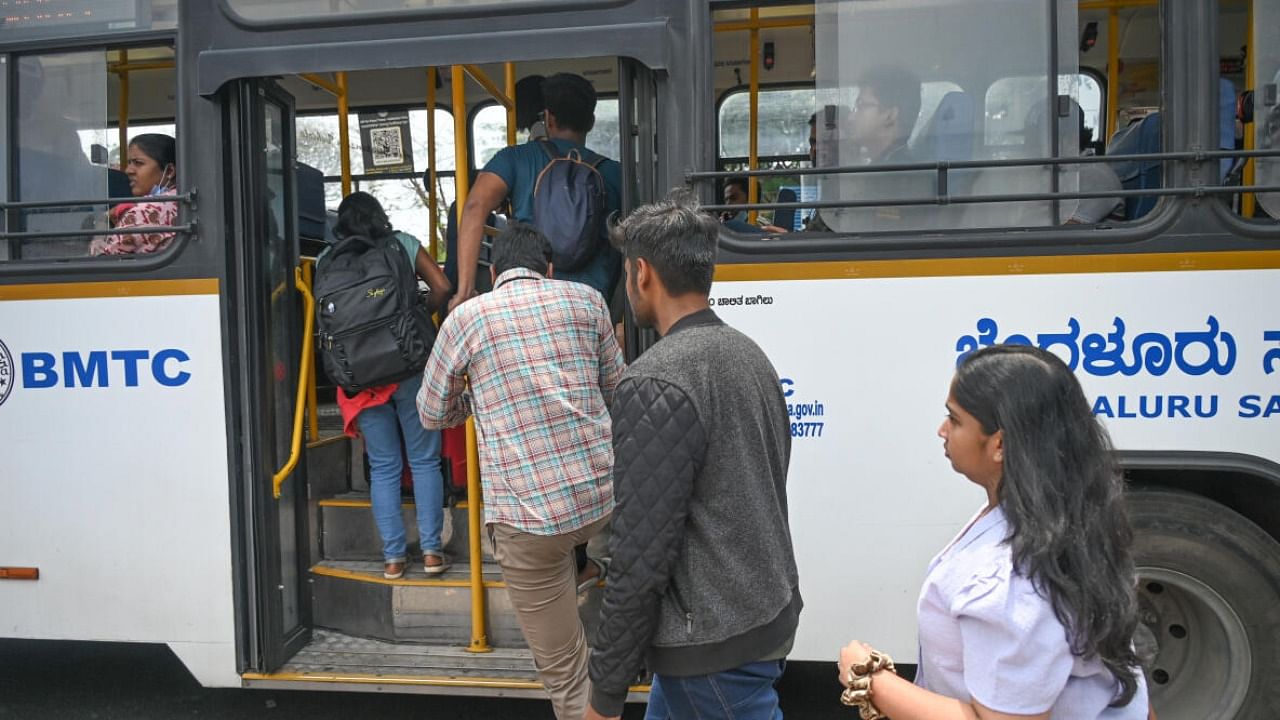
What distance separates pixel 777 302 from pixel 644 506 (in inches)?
61.5

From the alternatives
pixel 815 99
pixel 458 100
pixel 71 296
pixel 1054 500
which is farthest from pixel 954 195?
pixel 71 296

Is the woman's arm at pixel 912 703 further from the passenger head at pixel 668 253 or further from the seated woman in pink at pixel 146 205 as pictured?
the seated woman in pink at pixel 146 205

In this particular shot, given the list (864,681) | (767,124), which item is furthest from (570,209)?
(864,681)

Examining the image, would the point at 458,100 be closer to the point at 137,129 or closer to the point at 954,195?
the point at 954,195

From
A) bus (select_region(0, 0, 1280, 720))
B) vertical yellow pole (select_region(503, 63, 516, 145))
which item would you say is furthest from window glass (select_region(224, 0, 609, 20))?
vertical yellow pole (select_region(503, 63, 516, 145))

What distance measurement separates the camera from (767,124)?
5.03 m

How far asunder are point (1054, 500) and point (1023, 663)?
0.23 meters

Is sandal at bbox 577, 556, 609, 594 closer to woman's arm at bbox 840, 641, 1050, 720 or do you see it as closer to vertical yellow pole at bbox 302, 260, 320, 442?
vertical yellow pole at bbox 302, 260, 320, 442

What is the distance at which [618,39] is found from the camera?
3211 millimetres

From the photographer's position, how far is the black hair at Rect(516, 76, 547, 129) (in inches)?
172

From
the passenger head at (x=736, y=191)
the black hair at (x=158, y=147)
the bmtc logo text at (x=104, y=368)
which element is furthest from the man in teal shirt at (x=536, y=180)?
the black hair at (x=158, y=147)

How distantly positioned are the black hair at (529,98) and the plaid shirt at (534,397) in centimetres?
169

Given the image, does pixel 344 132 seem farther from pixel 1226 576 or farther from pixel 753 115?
pixel 1226 576

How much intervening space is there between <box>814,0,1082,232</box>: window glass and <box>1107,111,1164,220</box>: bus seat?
199mm
